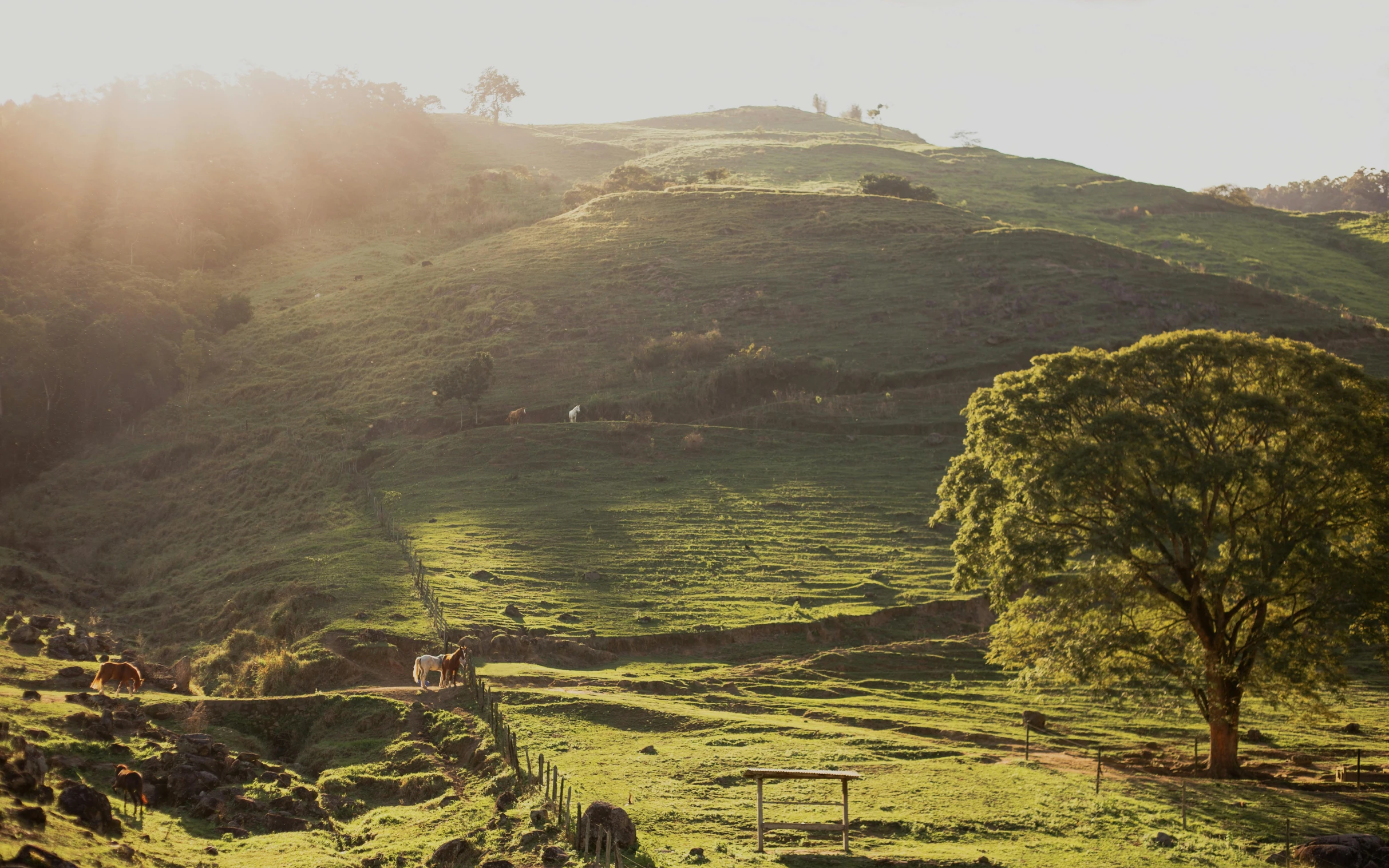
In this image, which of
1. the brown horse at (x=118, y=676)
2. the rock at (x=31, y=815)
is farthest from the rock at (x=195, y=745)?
the rock at (x=31, y=815)

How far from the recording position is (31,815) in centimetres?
1560

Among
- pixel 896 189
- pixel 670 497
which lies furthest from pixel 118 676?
pixel 896 189

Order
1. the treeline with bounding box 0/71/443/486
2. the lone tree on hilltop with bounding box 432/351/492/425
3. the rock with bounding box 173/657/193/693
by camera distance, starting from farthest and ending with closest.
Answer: the treeline with bounding box 0/71/443/486
the lone tree on hilltop with bounding box 432/351/492/425
the rock with bounding box 173/657/193/693

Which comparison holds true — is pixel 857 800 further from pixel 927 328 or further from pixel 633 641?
pixel 927 328

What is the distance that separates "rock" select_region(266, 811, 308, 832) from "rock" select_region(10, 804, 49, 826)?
565 centimetres

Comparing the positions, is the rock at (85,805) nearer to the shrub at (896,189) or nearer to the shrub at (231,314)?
the shrub at (231,314)

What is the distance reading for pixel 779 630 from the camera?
4125 centimetres

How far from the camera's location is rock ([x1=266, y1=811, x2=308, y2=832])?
20922mm

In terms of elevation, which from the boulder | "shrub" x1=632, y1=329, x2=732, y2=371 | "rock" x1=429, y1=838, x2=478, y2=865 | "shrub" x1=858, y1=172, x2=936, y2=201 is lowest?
the boulder

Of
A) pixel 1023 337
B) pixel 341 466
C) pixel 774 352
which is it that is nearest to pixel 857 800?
pixel 341 466

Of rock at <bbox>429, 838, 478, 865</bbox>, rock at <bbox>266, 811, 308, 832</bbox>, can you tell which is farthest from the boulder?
rock at <bbox>429, 838, 478, 865</bbox>

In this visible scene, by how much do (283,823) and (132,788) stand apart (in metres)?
3.04

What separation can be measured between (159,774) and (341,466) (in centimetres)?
4361

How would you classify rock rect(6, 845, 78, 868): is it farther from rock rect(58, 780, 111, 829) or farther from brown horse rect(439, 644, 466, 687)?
brown horse rect(439, 644, 466, 687)
